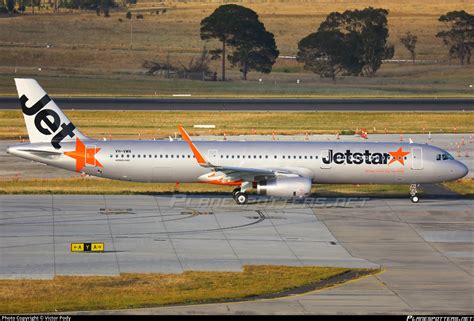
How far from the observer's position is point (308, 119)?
95.9 m

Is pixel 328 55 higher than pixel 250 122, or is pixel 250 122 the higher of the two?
pixel 250 122

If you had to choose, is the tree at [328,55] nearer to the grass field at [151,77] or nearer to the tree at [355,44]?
the tree at [355,44]

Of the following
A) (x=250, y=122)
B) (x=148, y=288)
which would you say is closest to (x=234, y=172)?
(x=148, y=288)

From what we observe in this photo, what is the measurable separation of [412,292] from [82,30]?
17244cm

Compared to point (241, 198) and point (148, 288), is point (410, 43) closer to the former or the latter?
point (241, 198)

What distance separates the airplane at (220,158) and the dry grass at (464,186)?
4251mm

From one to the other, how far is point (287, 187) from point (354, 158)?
4989mm

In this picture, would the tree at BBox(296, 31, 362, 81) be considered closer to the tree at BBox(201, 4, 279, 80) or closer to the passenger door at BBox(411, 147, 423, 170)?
the tree at BBox(201, 4, 279, 80)

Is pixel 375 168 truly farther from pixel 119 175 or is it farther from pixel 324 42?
pixel 324 42

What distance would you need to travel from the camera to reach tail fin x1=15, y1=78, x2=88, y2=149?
53062 millimetres

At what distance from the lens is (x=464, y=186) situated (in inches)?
2370

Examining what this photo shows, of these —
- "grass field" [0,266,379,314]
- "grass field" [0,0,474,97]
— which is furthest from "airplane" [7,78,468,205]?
"grass field" [0,0,474,97]

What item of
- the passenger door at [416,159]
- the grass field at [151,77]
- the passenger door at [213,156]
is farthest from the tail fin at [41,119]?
the grass field at [151,77]

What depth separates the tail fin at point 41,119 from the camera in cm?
5306
